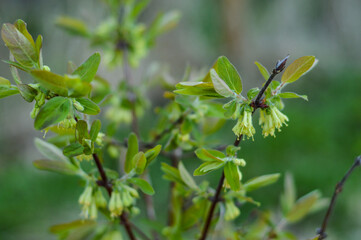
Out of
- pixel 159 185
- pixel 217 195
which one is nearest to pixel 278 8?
pixel 159 185

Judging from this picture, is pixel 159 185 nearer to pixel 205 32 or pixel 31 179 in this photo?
pixel 31 179

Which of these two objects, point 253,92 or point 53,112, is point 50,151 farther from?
point 253,92

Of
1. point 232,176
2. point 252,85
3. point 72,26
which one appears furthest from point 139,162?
point 252,85

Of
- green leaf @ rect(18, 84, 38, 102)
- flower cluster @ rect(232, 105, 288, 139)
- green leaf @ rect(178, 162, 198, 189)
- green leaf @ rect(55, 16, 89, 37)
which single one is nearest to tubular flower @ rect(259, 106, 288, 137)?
flower cluster @ rect(232, 105, 288, 139)

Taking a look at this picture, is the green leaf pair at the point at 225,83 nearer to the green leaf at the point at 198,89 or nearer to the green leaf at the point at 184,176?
the green leaf at the point at 198,89

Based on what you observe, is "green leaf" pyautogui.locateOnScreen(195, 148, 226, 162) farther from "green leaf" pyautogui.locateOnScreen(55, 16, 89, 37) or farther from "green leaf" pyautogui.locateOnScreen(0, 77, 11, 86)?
"green leaf" pyautogui.locateOnScreen(55, 16, 89, 37)

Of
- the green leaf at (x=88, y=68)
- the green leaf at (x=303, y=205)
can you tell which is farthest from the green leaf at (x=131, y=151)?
the green leaf at (x=303, y=205)
